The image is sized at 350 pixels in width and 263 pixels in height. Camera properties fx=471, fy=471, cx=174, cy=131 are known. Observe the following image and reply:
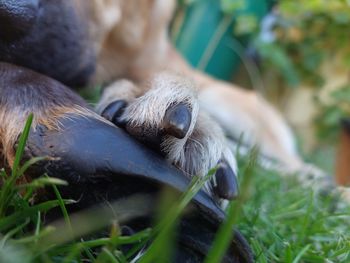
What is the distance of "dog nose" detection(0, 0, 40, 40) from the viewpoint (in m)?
0.84

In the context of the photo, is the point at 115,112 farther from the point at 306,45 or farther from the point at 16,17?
the point at 306,45

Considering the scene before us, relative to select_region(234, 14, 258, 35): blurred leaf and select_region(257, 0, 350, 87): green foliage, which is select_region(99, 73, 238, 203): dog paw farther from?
select_region(257, 0, 350, 87): green foliage

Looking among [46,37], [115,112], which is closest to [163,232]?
[115,112]

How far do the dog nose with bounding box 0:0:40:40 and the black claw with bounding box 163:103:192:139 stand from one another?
343 mm

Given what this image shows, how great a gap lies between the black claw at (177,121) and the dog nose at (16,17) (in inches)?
13.5

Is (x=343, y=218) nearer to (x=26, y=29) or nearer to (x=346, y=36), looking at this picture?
(x=26, y=29)

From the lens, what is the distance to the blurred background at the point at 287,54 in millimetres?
3488

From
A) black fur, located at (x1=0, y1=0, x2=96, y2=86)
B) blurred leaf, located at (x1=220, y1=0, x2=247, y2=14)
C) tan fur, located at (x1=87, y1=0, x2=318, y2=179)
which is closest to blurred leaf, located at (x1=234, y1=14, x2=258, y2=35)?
blurred leaf, located at (x1=220, y1=0, x2=247, y2=14)

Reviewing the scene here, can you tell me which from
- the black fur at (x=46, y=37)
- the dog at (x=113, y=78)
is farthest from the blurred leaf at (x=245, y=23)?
the black fur at (x=46, y=37)

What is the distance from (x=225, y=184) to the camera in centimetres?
77

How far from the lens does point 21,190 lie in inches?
27.4

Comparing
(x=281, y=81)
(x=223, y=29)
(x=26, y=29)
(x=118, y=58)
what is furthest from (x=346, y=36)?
(x=26, y=29)

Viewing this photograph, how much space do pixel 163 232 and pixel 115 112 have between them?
399 millimetres

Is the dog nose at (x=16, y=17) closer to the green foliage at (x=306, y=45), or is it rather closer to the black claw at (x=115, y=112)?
the black claw at (x=115, y=112)
